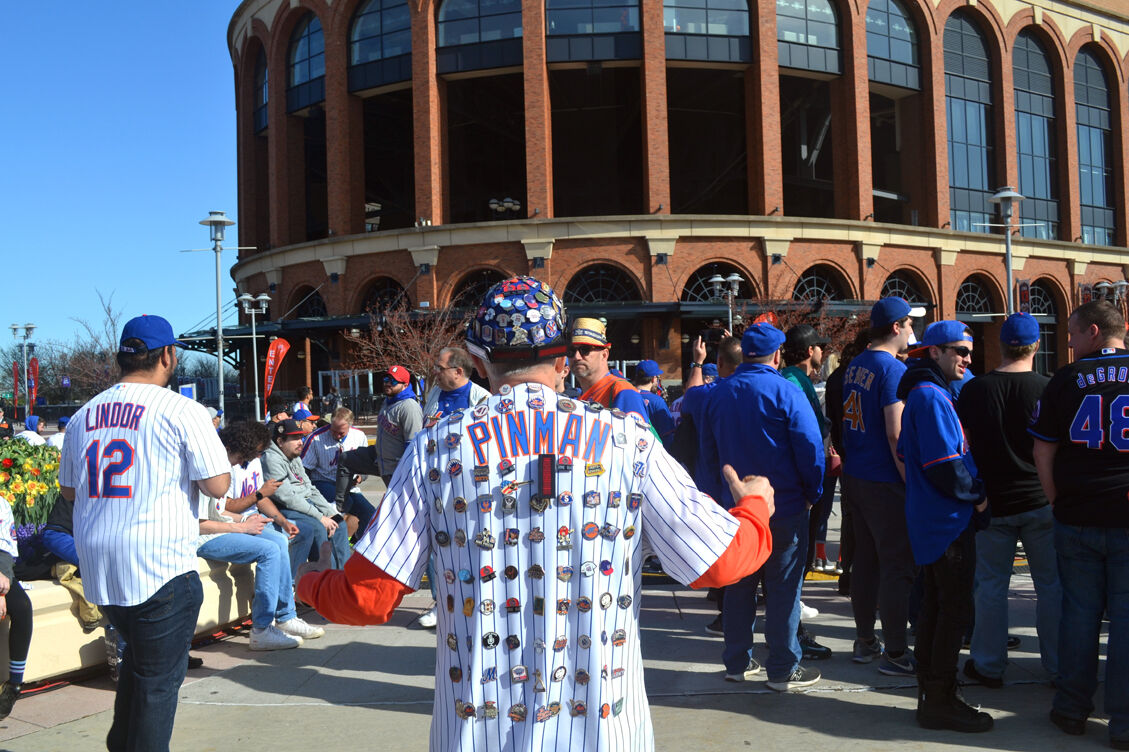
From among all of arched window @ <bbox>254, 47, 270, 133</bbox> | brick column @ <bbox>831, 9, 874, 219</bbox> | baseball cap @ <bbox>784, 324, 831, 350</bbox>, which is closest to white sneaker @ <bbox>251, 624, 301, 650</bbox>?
baseball cap @ <bbox>784, 324, 831, 350</bbox>

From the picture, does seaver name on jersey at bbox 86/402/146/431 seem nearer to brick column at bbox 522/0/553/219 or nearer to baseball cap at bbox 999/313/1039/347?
baseball cap at bbox 999/313/1039/347

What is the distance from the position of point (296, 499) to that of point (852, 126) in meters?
31.4

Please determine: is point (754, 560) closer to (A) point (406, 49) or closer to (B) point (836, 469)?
(B) point (836, 469)

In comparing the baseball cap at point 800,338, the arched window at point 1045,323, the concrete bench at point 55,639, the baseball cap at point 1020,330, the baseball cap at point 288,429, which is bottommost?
the concrete bench at point 55,639

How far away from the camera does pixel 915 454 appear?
4645 millimetres

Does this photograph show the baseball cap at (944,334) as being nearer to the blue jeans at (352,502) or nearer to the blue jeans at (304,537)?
the blue jeans at (304,537)

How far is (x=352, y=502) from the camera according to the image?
9.02m

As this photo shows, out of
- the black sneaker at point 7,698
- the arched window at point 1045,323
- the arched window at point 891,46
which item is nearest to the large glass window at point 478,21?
the arched window at point 891,46

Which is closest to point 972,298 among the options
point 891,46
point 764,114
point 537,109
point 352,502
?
point 891,46

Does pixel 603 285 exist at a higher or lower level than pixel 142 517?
higher

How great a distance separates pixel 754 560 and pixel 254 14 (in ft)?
138

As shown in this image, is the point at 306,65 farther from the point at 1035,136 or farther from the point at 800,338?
the point at 800,338

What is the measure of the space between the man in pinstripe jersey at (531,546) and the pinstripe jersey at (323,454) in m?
6.74

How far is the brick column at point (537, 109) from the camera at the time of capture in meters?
31.3
